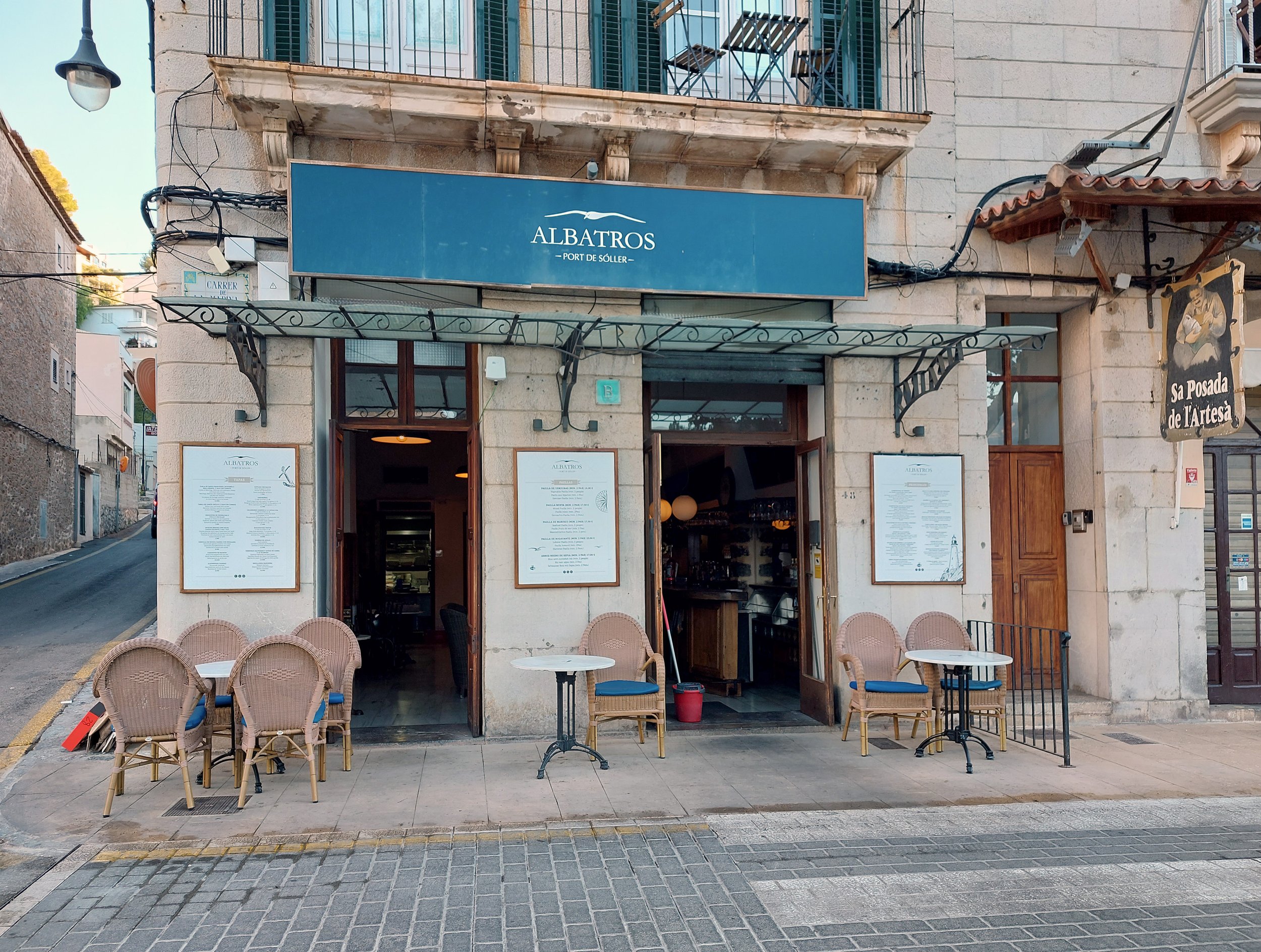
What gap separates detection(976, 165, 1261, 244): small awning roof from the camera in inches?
286

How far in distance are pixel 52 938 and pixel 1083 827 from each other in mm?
5316

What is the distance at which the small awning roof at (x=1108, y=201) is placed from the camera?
726 centimetres

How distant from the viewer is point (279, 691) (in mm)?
5906

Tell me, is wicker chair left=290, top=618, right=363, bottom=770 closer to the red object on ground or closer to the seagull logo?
the red object on ground

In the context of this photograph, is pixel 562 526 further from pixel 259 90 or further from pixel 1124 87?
pixel 1124 87

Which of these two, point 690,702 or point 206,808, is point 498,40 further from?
point 206,808

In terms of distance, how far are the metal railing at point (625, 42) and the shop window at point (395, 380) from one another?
225cm

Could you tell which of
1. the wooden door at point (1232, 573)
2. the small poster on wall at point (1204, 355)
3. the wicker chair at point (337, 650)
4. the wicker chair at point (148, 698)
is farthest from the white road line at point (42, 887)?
the wooden door at point (1232, 573)

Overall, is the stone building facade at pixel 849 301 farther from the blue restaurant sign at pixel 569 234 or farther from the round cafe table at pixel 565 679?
the round cafe table at pixel 565 679

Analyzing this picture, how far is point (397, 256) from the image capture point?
7.18 meters

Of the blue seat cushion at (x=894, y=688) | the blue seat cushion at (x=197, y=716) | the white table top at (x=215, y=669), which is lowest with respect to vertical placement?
the blue seat cushion at (x=894, y=688)

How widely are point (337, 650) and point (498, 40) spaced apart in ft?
16.8

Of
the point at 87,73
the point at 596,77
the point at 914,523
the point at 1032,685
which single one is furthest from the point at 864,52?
the point at 87,73

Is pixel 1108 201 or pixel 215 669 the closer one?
pixel 215 669
